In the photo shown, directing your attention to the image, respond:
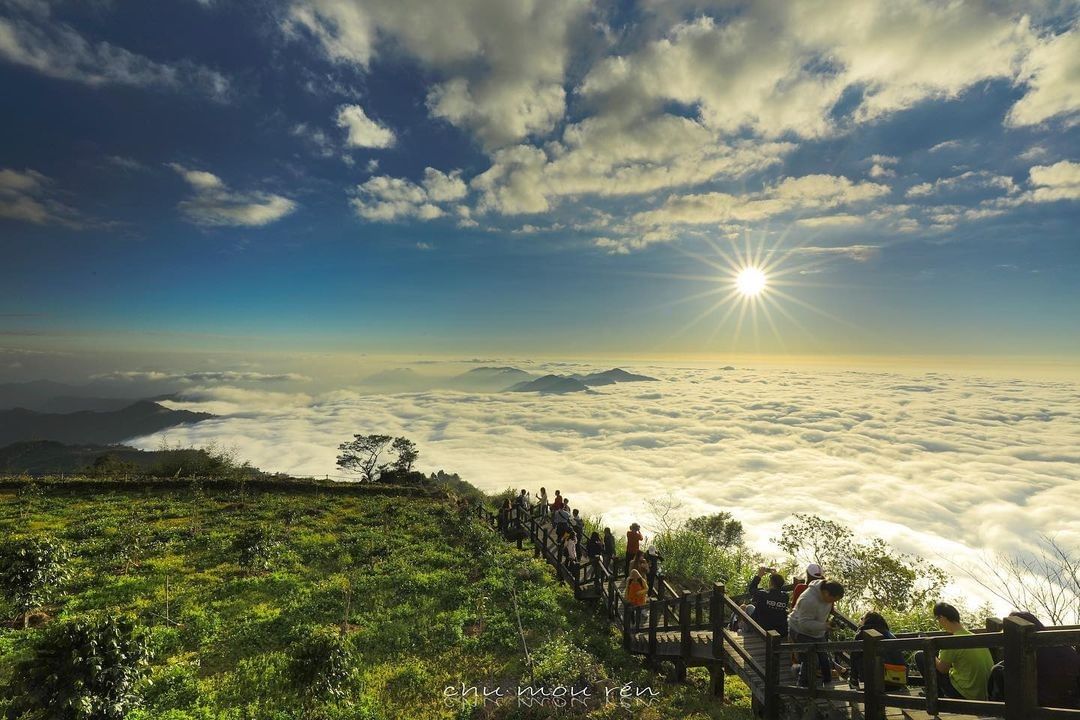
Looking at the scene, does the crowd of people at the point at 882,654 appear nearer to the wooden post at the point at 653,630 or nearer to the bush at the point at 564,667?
the wooden post at the point at 653,630

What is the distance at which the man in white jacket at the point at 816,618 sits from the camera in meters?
8.38

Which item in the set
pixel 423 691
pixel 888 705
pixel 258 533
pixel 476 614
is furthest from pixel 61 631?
pixel 888 705

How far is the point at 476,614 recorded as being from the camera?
14.7 m

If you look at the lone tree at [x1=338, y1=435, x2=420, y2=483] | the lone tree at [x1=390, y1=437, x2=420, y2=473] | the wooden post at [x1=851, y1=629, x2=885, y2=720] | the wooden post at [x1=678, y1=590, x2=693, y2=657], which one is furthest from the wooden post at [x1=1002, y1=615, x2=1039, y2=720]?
the lone tree at [x1=338, y1=435, x2=420, y2=483]

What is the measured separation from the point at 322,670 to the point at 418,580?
9469 mm

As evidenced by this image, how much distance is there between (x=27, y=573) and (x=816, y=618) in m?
19.1

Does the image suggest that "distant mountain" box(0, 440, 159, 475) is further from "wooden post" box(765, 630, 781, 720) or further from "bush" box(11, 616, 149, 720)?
"wooden post" box(765, 630, 781, 720)

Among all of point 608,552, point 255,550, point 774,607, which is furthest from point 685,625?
point 255,550

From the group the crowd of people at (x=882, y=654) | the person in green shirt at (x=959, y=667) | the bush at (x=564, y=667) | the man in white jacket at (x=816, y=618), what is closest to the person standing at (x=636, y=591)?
the crowd of people at (x=882, y=654)

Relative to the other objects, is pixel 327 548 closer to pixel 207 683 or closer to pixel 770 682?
pixel 207 683

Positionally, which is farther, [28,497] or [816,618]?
[28,497]

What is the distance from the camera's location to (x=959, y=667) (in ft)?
21.5

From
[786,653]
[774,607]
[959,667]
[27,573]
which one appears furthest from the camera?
[27,573]

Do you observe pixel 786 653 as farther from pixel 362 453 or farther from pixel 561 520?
pixel 362 453
